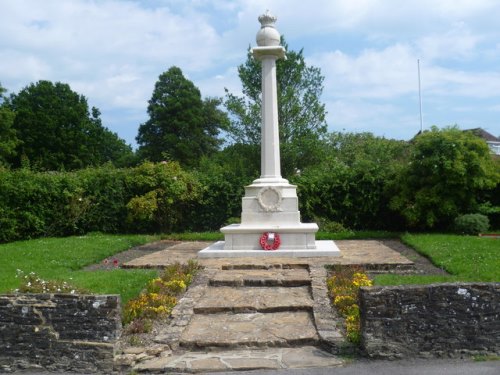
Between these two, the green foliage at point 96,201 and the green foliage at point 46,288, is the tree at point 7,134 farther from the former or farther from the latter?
the green foliage at point 46,288

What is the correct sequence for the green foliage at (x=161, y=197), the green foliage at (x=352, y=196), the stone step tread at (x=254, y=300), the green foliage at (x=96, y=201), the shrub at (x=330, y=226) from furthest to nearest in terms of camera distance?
1. the green foliage at (x=352, y=196)
2. the green foliage at (x=161, y=197)
3. the shrub at (x=330, y=226)
4. the green foliage at (x=96, y=201)
5. the stone step tread at (x=254, y=300)

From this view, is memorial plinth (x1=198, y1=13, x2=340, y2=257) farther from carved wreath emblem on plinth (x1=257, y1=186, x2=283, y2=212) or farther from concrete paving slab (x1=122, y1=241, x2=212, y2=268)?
concrete paving slab (x1=122, y1=241, x2=212, y2=268)

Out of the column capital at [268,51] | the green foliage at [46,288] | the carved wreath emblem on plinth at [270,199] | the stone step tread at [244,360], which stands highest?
the column capital at [268,51]

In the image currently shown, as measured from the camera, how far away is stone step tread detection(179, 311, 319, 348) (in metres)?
6.54

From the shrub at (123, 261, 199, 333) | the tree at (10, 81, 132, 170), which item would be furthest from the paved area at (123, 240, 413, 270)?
the tree at (10, 81, 132, 170)

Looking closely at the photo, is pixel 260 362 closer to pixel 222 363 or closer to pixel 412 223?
pixel 222 363

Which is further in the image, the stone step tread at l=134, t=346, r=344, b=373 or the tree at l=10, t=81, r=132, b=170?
the tree at l=10, t=81, r=132, b=170

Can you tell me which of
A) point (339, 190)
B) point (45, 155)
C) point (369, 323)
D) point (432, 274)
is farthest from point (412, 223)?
point (45, 155)

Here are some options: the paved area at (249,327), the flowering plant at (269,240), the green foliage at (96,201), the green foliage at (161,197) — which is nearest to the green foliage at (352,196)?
the green foliage at (161,197)

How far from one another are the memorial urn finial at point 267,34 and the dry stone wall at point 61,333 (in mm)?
9838

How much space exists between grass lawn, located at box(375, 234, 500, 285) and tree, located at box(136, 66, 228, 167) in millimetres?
28008

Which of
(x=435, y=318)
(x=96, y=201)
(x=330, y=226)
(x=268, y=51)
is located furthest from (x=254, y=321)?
(x=96, y=201)

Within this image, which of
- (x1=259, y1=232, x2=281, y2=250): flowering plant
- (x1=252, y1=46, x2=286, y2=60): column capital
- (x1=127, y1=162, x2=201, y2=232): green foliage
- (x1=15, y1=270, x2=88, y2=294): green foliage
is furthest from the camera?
(x1=127, y1=162, x2=201, y2=232): green foliage

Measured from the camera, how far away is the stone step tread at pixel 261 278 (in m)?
9.48
